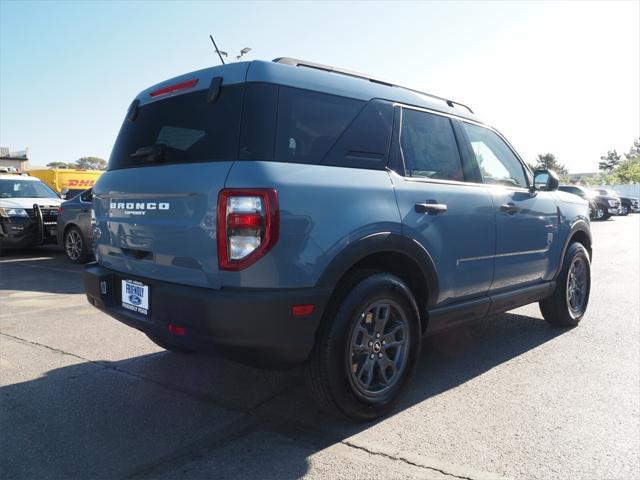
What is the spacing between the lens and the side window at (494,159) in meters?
4.11

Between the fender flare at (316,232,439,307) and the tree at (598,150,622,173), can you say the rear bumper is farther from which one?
the tree at (598,150,622,173)

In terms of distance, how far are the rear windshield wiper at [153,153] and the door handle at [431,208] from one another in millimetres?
1582

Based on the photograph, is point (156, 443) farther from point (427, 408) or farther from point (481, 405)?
point (481, 405)

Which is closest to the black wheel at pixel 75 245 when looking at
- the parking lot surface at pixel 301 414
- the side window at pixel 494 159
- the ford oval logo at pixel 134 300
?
the parking lot surface at pixel 301 414

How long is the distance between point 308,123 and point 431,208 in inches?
39.8

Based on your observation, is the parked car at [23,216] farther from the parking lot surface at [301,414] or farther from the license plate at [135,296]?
the license plate at [135,296]

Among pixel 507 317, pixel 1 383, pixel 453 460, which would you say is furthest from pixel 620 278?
pixel 1 383

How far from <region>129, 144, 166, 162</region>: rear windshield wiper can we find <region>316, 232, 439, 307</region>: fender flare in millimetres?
1235

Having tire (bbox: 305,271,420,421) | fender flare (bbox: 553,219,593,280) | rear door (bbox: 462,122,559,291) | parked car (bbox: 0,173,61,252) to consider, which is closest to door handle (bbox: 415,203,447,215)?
tire (bbox: 305,271,420,421)

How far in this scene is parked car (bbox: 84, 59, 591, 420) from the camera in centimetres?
257

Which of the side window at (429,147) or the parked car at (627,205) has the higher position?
the side window at (429,147)

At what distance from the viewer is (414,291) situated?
11.3 feet

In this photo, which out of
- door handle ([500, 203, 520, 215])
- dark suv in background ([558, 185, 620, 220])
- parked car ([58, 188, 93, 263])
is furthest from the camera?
dark suv in background ([558, 185, 620, 220])

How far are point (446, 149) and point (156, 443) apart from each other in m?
2.69
